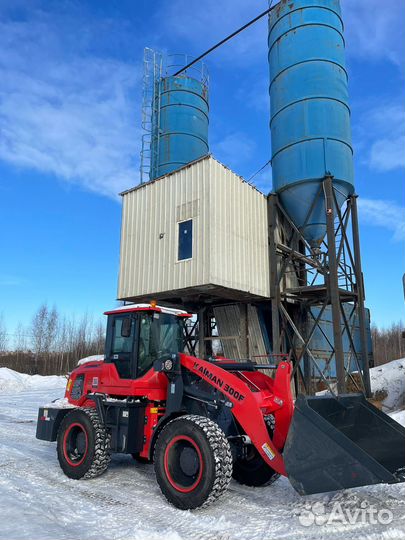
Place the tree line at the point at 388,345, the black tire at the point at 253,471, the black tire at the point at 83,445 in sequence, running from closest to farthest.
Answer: the black tire at the point at 253,471 → the black tire at the point at 83,445 → the tree line at the point at 388,345

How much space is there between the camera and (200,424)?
4.86 m

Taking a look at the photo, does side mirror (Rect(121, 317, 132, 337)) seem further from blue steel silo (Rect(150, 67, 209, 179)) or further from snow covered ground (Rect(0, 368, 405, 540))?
blue steel silo (Rect(150, 67, 209, 179))

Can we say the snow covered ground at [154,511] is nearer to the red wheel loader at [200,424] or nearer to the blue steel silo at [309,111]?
the red wheel loader at [200,424]

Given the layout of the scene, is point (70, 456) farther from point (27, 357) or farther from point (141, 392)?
point (27, 357)

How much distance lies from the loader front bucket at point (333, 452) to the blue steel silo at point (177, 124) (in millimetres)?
14815

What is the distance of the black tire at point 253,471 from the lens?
5.70 m

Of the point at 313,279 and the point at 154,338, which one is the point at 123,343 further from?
the point at 313,279

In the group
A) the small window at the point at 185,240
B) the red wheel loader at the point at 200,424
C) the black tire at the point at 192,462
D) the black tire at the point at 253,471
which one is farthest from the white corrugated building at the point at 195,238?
the black tire at the point at 192,462

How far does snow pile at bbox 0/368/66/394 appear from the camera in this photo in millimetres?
27766

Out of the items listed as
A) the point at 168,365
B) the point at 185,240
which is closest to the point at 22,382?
the point at 185,240

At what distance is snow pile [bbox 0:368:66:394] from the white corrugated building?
58.5ft

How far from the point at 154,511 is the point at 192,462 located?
649 millimetres

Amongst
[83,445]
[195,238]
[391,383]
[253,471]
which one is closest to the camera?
[253,471]

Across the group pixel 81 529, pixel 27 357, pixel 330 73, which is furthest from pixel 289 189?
pixel 27 357
